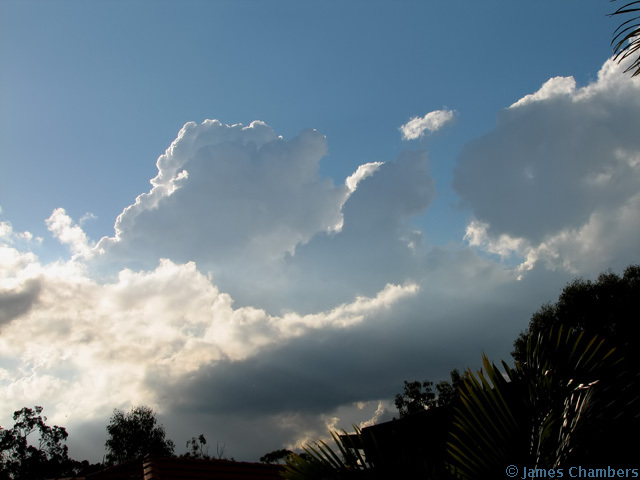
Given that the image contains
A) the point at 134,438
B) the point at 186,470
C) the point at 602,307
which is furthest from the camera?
the point at 134,438

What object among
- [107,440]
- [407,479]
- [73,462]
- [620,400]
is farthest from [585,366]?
[73,462]

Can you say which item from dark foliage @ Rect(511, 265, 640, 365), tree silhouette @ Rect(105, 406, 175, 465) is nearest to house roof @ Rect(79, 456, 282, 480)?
dark foliage @ Rect(511, 265, 640, 365)

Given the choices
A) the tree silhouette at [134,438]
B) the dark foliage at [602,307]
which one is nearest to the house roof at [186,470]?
the dark foliage at [602,307]

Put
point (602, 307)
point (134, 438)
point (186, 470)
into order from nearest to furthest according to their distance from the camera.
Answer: point (186, 470)
point (602, 307)
point (134, 438)

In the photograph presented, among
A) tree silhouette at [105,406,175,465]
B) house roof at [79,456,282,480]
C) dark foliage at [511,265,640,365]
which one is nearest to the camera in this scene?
house roof at [79,456,282,480]

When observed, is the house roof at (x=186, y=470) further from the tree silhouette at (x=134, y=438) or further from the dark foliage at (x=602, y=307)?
the tree silhouette at (x=134, y=438)

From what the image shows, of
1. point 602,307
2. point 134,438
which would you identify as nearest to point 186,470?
point 602,307

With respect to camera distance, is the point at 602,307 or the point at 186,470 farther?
the point at 602,307

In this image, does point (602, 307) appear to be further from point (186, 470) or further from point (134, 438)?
point (134, 438)

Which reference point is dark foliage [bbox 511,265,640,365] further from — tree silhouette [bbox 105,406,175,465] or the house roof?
tree silhouette [bbox 105,406,175,465]

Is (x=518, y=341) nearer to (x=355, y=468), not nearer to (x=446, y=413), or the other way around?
(x=446, y=413)

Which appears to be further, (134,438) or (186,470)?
(134,438)

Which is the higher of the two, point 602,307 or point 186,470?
point 602,307

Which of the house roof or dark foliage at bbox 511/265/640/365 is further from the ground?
dark foliage at bbox 511/265/640/365
